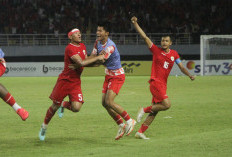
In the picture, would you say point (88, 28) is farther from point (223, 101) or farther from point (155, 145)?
point (155, 145)

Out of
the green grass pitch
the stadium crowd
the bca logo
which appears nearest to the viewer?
the green grass pitch

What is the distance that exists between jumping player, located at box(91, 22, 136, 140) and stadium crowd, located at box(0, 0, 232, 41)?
29.9 metres

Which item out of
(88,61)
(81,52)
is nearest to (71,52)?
(81,52)

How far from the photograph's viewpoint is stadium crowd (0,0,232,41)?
129ft

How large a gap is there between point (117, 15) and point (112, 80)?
3269 centimetres

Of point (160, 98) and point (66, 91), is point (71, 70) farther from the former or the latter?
point (160, 98)

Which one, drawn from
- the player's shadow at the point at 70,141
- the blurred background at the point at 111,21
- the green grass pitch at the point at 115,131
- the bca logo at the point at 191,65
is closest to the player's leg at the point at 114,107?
the green grass pitch at the point at 115,131

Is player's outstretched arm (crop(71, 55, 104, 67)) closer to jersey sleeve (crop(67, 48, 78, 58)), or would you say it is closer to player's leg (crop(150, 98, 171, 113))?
jersey sleeve (crop(67, 48, 78, 58))

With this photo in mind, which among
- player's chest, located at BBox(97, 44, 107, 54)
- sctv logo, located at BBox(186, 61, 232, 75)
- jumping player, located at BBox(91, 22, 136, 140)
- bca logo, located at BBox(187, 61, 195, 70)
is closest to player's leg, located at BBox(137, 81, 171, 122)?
jumping player, located at BBox(91, 22, 136, 140)

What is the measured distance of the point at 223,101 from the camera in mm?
16953

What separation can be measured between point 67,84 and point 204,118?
472 centimetres

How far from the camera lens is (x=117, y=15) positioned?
41.2 m

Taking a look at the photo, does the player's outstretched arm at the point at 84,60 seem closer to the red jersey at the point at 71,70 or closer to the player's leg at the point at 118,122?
the red jersey at the point at 71,70

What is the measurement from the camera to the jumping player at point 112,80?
8.85m
